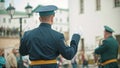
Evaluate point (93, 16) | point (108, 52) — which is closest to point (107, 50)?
point (108, 52)

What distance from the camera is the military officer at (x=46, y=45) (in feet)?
18.1

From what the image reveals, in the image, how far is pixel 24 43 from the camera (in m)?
5.73

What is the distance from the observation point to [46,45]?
18.2 ft

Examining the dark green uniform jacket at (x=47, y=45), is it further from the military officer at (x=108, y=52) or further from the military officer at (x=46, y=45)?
the military officer at (x=108, y=52)

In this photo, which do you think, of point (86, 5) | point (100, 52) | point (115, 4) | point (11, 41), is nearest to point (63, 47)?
point (100, 52)

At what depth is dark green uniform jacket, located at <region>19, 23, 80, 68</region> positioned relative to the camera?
5500 mm

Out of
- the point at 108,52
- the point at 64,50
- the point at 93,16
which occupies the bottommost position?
the point at 93,16

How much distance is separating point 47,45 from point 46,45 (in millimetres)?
13

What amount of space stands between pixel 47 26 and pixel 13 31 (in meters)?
25.1

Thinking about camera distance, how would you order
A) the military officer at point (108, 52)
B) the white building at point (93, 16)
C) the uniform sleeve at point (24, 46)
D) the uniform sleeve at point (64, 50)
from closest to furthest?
the uniform sleeve at point (64, 50)
the uniform sleeve at point (24, 46)
the military officer at point (108, 52)
the white building at point (93, 16)

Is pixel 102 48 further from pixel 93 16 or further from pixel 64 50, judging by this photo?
pixel 93 16

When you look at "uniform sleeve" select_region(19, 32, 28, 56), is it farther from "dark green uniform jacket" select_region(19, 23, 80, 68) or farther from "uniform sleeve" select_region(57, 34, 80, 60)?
"uniform sleeve" select_region(57, 34, 80, 60)

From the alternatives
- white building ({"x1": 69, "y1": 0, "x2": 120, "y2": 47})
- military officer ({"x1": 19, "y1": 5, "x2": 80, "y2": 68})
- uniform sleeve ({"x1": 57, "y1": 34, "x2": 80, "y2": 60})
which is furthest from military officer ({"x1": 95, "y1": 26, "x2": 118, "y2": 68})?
white building ({"x1": 69, "y1": 0, "x2": 120, "y2": 47})

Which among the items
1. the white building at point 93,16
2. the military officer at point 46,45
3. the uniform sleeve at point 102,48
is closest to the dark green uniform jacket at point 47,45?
the military officer at point 46,45
